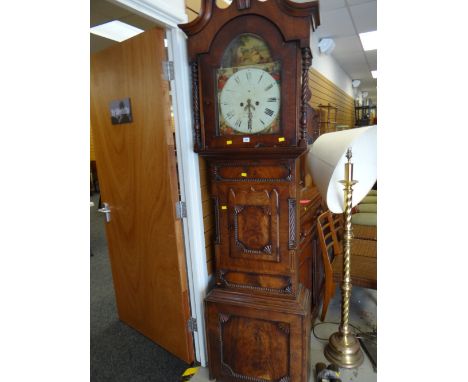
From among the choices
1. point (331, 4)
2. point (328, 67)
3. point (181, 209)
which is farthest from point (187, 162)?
point (328, 67)

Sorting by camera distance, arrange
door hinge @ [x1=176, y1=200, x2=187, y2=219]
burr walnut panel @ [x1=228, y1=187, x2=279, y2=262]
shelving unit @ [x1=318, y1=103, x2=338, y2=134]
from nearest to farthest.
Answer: burr walnut panel @ [x1=228, y1=187, x2=279, y2=262] < door hinge @ [x1=176, y1=200, x2=187, y2=219] < shelving unit @ [x1=318, y1=103, x2=338, y2=134]

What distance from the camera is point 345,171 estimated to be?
58.7 inches

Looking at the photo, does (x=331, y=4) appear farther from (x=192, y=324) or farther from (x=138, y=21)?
(x=192, y=324)

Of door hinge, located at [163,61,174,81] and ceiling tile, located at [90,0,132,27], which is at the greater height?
ceiling tile, located at [90,0,132,27]

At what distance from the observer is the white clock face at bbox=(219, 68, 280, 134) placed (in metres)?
1.35

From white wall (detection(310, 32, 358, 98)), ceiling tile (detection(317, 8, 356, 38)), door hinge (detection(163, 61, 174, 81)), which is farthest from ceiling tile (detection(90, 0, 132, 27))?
ceiling tile (detection(317, 8, 356, 38))

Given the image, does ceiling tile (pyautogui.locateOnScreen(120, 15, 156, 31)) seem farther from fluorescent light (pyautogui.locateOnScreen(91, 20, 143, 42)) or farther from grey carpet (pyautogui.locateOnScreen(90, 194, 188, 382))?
grey carpet (pyautogui.locateOnScreen(90, 194, 188, 382))

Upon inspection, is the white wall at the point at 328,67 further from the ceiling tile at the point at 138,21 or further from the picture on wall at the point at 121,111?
the picture on wall at the point at 121,111

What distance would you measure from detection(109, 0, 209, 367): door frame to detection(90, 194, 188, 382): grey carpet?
0.78 ft

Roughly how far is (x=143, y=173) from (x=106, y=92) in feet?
2.13

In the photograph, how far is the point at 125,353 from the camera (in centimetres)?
208
